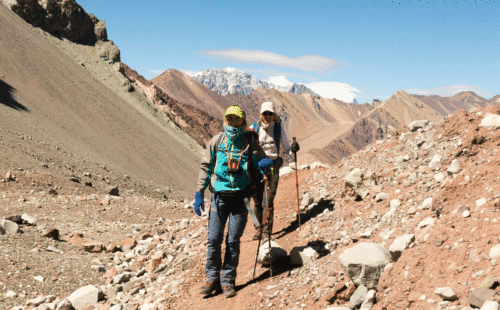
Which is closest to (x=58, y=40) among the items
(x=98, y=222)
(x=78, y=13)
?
(x=78, y=13)

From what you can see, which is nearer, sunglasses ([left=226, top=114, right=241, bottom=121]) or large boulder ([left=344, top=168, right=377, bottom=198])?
sunglasses ([left=226, top=114, right=241, bottom=121])

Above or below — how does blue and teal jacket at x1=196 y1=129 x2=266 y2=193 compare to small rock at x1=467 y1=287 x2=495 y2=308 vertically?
above

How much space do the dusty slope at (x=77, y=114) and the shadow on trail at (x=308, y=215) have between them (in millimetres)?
18823

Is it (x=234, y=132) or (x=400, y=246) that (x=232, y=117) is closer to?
(x=234, y=132)

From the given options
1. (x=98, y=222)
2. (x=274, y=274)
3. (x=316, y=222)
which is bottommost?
(x=98, y=222)

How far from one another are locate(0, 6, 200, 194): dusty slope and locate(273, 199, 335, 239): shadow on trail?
18823 mm

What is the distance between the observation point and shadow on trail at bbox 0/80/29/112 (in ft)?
83.1

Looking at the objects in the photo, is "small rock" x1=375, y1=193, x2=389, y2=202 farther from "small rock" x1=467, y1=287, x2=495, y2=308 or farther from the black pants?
"small rock" x1=467, y1=287, x2=495, y2=308

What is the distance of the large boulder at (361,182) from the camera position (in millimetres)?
7613

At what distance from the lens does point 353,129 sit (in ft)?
476

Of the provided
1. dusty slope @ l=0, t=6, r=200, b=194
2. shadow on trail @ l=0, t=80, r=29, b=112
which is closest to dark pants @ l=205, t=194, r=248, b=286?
dusty slope @ l=0, t=6, r=200, b=194

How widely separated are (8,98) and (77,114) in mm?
5927

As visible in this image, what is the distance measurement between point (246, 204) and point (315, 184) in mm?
6010

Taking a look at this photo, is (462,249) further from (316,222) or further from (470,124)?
(470,124)
